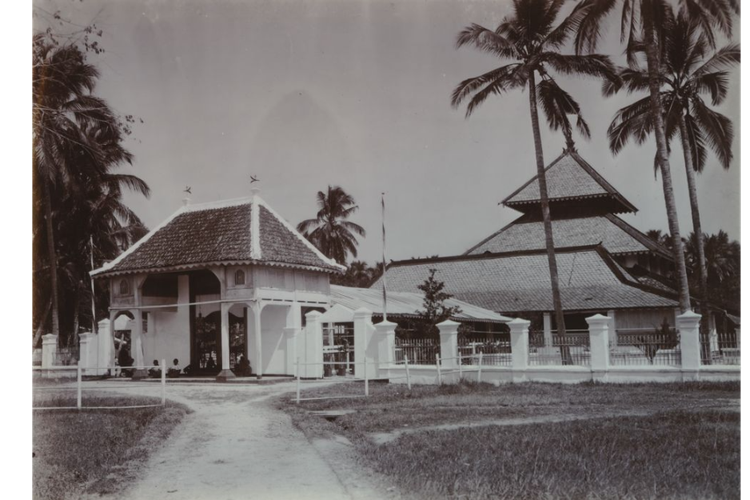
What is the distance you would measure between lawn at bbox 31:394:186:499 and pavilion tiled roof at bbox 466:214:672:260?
23661mm

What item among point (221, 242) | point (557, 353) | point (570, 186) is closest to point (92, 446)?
point (221, 242)

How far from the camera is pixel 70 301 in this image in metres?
24.8

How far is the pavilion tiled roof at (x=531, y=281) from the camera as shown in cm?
2691

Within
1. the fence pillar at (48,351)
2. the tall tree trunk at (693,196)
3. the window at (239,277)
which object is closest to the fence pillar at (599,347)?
the tall tree trunk at (693,196)

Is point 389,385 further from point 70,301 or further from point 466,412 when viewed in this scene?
point 70,301

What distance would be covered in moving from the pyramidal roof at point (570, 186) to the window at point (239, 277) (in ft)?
60.9

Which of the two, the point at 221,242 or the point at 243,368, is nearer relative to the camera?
the point at 243,368

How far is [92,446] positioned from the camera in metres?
9.34

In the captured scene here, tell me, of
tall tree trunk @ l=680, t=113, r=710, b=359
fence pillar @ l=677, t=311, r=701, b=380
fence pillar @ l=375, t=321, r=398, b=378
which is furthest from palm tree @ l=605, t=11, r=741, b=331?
fence pillar @ l=375, t=321, r=398, b=378

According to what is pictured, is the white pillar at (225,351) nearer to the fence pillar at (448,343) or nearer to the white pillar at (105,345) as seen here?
the white pillar at (105,345)

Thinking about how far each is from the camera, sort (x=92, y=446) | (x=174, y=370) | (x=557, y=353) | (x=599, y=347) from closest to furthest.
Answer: (x=92, y=446)
(x=599, y=347)
(x=557, y=353)
(x=174, y=370)

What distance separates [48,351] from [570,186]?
82.3ft

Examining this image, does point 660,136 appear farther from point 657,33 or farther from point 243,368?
point 243,368

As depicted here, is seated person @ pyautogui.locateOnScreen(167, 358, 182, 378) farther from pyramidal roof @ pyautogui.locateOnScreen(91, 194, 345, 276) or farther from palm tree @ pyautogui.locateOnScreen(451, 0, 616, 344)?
palm tree @ pyautogui.locateOnScreen(451, 0, 616, 344)
